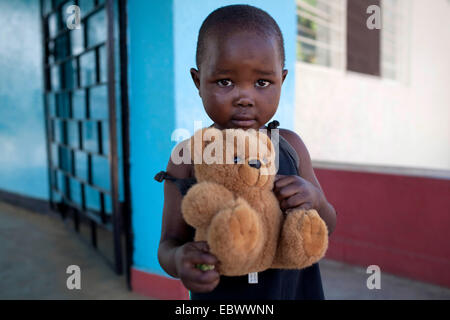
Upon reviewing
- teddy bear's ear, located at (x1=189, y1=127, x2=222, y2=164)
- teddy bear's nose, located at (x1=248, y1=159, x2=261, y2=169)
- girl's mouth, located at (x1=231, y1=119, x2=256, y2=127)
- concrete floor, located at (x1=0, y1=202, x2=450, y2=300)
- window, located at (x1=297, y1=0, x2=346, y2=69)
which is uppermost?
window, located at (x1=297, y1=0, x2=346, y2=69)

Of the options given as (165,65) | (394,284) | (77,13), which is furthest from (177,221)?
(77,13)

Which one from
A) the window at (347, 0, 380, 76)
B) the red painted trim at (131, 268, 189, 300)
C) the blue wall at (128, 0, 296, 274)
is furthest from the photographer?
the window at (347, 0, 380, 76)

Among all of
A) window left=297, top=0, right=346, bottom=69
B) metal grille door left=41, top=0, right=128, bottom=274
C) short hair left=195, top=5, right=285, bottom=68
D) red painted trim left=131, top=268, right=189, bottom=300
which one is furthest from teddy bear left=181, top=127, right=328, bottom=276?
window left=297, top=0, right=346, bottom=69

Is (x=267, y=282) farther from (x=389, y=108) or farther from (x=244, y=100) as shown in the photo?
(x=389, y=108)

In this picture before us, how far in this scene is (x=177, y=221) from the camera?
866 mm

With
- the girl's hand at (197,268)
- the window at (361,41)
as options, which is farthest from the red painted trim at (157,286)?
the window at (361,41)

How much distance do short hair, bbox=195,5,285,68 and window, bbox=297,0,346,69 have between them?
393cm

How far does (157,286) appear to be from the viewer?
2332 mm

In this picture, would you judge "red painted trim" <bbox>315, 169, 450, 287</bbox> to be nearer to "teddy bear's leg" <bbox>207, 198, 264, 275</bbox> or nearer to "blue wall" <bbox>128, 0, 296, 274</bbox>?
→ "blue wall" <bbox>128, 0, 296, 274</bbox>

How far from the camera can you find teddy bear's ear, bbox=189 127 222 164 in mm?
673

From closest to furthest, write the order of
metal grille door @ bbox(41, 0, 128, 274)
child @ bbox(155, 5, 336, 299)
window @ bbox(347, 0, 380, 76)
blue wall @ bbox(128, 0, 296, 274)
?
child @ bbox(155, 5, 336, 299), blue wall @ bbox(128, 0, 296, 274), metal grille door @ bbox(41, 0, 128, 274), window @ bbox(347, 0, 380, 76)

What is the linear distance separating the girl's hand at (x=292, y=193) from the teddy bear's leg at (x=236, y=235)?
0.11 metres

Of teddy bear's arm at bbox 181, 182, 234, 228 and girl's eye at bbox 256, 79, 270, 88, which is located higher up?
girl's eye at bbox 256, 79, 270, 88

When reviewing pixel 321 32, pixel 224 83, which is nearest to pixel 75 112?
pixel 321 32
